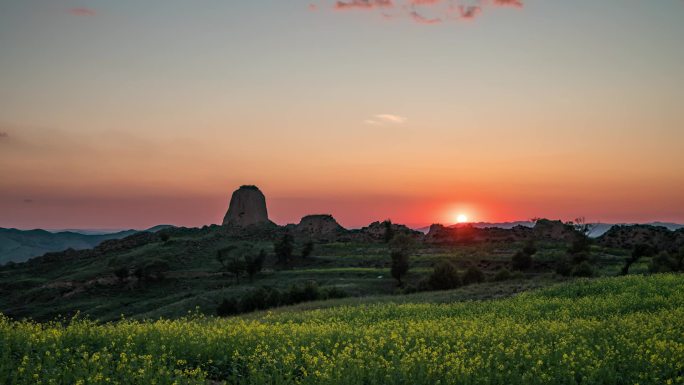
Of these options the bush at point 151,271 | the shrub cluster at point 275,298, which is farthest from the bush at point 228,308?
the bush at point 151,271

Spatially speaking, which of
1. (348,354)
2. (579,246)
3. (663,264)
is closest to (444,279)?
(663,264)

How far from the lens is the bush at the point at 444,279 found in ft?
188

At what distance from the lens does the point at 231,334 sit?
51.8 feet

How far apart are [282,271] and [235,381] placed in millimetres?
85548

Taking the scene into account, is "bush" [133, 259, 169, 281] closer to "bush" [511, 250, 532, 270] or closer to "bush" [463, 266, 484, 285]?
"bush" [463, 266, 484, 285]

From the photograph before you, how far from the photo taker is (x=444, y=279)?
57.8m

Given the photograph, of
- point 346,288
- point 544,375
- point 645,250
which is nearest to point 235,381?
point 544,375

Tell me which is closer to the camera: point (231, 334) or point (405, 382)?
point (405, 382)

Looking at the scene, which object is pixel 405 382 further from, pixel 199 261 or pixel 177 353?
pixel 199 261

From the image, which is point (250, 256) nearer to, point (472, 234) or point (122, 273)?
point (122, 273)

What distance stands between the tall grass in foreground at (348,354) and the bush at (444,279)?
123 ft

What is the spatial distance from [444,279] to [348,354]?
4651 cm

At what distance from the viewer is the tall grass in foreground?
11.6 metres

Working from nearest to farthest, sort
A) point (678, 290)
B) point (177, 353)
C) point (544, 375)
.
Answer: point (544, 375)
point (177, 353)
point (678, 290)
